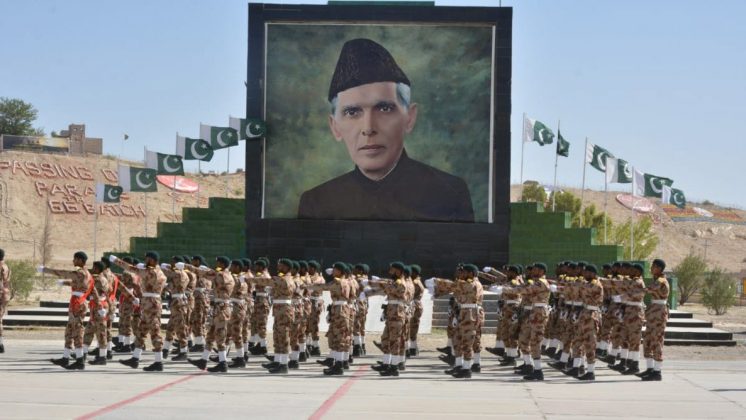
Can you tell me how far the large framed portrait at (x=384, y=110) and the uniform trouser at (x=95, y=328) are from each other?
1245cm

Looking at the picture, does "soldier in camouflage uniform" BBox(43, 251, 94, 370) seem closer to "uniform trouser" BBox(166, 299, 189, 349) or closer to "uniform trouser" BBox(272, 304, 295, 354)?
"uniform trouser" BBox(166, 299, 189, 349)

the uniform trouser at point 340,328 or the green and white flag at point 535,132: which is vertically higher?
the green and white flag at point 535,132

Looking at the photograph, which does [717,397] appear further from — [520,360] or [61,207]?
[61,207]

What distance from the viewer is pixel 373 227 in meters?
31.5

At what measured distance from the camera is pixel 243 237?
35.1 meters

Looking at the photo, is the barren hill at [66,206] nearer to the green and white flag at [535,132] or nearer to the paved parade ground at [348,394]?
the green and white flag at [535,132]

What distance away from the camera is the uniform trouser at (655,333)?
18.8 meters

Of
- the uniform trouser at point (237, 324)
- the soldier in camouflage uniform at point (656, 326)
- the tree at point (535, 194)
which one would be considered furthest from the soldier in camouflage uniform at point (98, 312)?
the tree at point (535, 194)

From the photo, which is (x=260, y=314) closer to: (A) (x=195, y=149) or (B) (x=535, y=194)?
(A) (x=195, y=149)

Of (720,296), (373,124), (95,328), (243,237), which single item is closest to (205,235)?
(243,237)

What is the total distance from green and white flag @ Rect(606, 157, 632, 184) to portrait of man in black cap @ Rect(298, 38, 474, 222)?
22.7 feet

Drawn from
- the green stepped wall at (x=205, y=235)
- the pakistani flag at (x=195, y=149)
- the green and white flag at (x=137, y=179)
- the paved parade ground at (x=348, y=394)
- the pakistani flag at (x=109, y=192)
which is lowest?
the paved parade ground at (x=348, y=394)

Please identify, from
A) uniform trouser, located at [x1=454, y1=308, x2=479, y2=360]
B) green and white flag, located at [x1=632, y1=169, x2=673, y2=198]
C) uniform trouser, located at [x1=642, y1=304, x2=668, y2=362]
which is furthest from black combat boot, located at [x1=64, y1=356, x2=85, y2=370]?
green and white flag, located at [x1=632, y1=169, x2=673, y2=198]

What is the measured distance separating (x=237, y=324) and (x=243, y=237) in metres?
15.7
